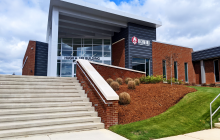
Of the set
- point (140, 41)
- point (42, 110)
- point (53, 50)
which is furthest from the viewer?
point (140, 41)

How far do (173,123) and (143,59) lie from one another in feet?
42.4

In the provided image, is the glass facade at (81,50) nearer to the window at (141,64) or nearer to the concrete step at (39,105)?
the window at (141,64)

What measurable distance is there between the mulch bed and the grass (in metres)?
0.36

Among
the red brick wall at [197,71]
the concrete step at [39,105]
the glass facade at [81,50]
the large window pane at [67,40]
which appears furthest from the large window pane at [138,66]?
the concrete step at [39,105]

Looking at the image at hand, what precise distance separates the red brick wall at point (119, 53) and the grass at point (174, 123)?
11.2 meters

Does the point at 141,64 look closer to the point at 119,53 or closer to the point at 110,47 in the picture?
the point at 119,53

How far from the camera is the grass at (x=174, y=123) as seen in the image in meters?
5.16

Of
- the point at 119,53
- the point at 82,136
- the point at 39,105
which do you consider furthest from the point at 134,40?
the point at 82,136

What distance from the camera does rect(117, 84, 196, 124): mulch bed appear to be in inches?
262

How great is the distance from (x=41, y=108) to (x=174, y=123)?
4.79m


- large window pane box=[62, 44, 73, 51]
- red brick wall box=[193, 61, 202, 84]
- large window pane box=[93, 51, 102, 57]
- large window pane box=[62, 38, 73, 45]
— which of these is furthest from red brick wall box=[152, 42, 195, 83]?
large window pane box=[62, 38, 73, 45]

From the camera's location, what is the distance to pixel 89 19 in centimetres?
1688

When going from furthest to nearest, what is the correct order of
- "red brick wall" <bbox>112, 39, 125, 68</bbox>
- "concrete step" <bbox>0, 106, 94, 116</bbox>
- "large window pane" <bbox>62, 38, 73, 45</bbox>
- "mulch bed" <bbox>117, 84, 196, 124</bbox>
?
"large window pane" <bbox>62, 38, 73, 45</bbox> → "red brick wall" <bbox>112, 39, 125, 68</bbox> → "mulch bed" <bbox>117, 84, 196, 124</bbox> → "concrete step" <bbox>0, 106, 94, 116</bbox>

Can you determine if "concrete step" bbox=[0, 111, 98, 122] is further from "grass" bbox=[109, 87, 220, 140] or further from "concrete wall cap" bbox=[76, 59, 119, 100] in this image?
"grass" bbox=[109, 87, 220, 140]
